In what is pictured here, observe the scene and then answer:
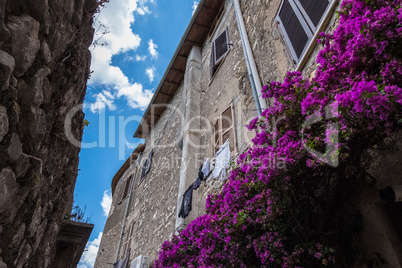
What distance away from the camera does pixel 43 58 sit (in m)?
1.83

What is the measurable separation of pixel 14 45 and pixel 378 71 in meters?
2.53

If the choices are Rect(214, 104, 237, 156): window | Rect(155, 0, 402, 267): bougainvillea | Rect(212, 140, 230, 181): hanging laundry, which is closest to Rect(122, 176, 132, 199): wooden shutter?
Rect(214, 104, 237, 156): window

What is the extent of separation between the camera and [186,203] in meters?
5.84

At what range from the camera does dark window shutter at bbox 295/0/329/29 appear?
150 inches

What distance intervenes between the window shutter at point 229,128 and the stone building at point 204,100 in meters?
0.02

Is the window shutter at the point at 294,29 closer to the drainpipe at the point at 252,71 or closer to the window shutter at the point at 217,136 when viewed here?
the drainpipe at the point at 252,71

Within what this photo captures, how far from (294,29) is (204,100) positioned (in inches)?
160

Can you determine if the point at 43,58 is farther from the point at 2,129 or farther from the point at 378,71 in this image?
the point at 378,71

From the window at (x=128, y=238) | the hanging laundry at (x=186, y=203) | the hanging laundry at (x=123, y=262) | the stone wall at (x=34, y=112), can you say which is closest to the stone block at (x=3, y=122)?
the stone wall at (x=34, y=112)

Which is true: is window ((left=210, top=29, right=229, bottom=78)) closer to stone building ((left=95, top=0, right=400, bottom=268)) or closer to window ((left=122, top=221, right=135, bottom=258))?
stone building ((left=95, top=0, right=400, bottom=268))

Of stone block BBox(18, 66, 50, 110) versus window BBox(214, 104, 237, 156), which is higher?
window BBox(214, 104, 237, 156)

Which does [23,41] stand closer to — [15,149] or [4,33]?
[4,33]

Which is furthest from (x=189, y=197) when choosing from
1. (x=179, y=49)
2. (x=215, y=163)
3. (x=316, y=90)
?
(x=179, y=49)

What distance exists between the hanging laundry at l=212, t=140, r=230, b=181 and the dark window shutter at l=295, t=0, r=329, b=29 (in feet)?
8.70
